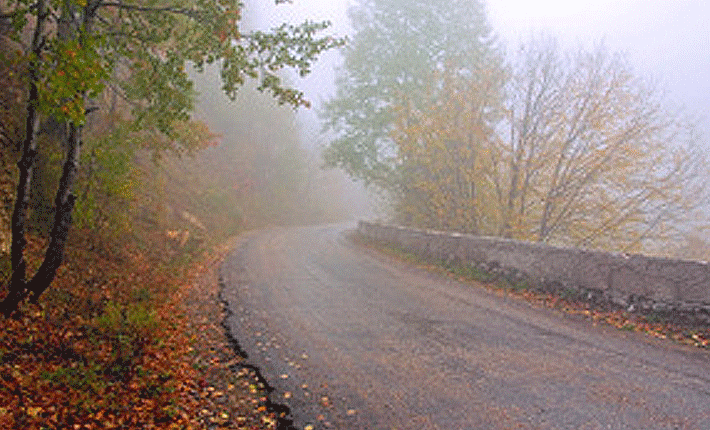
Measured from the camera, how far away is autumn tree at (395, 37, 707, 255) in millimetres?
11711

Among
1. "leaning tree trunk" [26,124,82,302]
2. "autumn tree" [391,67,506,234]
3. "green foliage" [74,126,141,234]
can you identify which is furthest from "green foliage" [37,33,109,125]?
"autumn tree" [391,67,506,234]

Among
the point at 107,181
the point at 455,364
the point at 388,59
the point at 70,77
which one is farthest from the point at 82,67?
the point at 388,59

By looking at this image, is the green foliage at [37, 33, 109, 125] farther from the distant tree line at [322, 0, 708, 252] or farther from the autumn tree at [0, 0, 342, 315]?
the distant tree line at [322, 0, 708, 252]

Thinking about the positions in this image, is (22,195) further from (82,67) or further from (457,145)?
(457,145)

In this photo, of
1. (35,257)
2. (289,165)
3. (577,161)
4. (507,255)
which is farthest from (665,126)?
(289,165)

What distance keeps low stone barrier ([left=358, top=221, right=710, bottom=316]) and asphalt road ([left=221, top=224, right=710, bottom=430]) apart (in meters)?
1.12

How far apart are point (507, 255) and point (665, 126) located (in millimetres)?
5242

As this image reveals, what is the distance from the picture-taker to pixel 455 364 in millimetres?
5680

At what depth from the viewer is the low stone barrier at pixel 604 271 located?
7211mm

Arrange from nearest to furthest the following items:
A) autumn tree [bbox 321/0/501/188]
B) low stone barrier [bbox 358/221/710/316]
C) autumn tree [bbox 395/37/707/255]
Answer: low stone barrier [bbox 358/221/710/316], autumn tree [bbox 395/37/707/255], autumn tree [bbox 321/0/501/188]

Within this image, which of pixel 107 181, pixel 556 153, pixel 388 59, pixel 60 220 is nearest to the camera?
pixel 60 220

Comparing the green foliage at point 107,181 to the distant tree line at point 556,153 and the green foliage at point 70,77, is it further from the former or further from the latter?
the distant tree line at point 556,153

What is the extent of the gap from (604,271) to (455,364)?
4407 mm

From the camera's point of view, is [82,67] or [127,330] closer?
[82,67]
